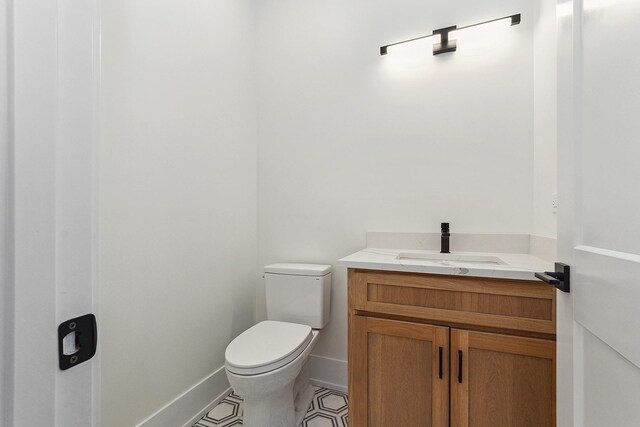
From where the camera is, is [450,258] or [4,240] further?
[450,258]

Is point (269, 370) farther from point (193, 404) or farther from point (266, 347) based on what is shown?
point (193, 404)

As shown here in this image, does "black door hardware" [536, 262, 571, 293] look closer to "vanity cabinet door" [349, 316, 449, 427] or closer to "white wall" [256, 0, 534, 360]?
"vanity cabinet door" [349, 316, 449, 427]

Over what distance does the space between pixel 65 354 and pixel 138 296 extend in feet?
3.54

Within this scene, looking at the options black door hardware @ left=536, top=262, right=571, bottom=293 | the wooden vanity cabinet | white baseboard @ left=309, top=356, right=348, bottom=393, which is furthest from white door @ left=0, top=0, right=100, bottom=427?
white baseboard @ left=309, top=356, right=348, bottom=393

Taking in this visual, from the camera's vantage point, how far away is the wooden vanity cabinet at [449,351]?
106 cm

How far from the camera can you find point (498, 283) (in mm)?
1107

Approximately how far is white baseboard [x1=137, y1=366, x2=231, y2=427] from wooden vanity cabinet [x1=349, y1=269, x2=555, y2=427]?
0.83m

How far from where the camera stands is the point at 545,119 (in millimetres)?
1363

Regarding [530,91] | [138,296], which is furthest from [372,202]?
[138,296]

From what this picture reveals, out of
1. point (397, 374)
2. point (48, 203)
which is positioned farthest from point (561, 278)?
point (48, 203)

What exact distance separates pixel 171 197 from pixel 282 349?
900mm

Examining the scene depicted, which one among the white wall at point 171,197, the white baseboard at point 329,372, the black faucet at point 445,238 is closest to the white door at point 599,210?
the black faucet at point 445,238

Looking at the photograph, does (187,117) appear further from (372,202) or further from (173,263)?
(372,202)

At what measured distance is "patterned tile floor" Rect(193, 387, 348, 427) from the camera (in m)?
1.56
